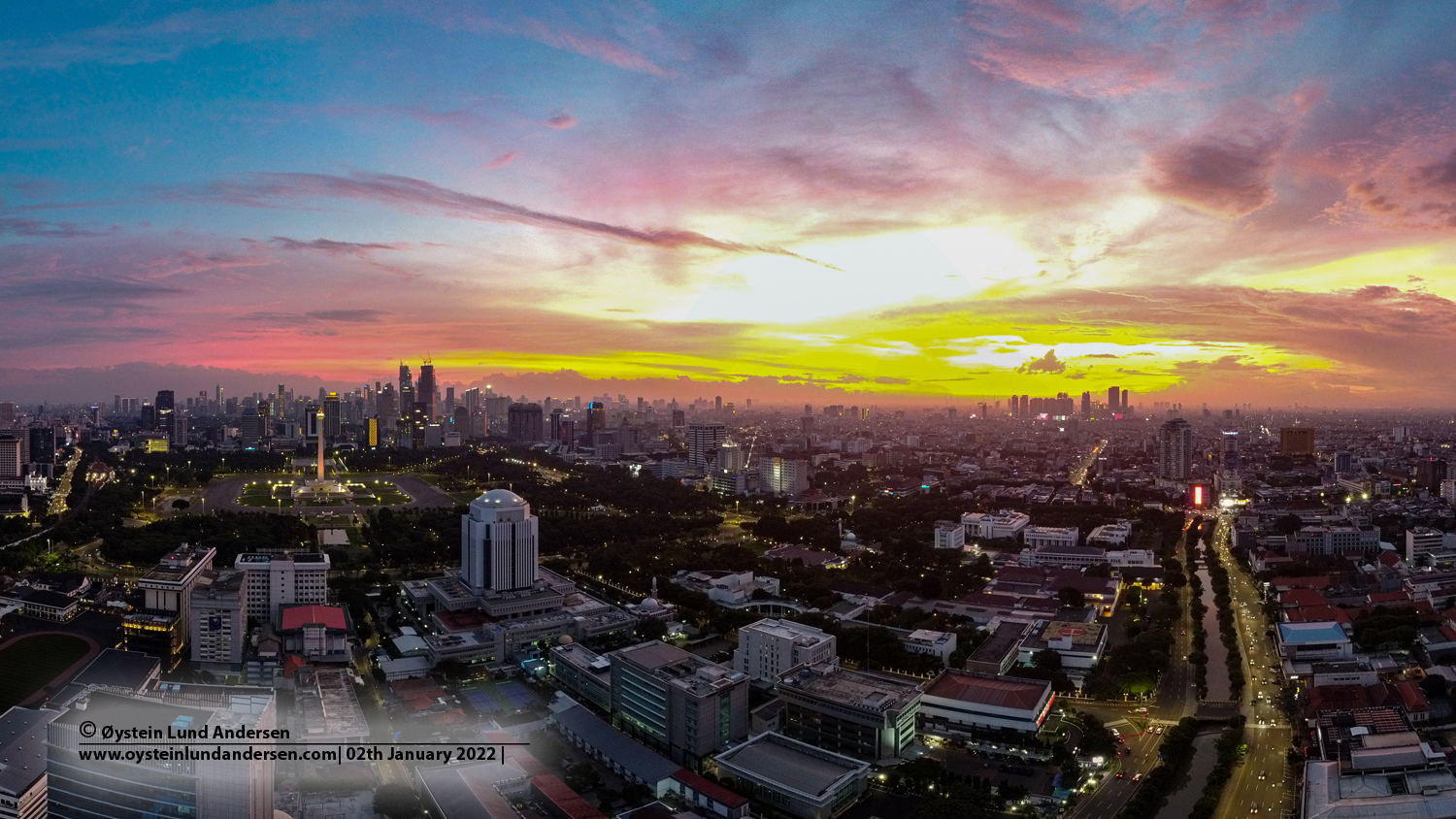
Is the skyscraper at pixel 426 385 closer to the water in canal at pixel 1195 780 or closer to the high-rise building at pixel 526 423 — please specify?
the high-rise building at pixel 526 423

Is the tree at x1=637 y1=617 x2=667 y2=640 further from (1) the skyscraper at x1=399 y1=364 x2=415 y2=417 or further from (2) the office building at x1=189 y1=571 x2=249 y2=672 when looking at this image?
(1) the skyscraper at x1=399 y1=364 x2=415 y2=417

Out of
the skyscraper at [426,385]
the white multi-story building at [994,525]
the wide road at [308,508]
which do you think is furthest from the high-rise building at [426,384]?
the white multi-story building at [994,525]

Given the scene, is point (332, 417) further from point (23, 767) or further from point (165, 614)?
point (23, 767)

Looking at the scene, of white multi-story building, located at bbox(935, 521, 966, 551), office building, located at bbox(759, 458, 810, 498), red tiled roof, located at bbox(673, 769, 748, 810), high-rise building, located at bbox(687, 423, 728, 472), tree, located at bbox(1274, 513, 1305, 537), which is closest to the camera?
red tiled roof, located at bbox(673, 769, 748, 810)

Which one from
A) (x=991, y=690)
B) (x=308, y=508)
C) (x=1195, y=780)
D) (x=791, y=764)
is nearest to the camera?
(x=791, y=764)

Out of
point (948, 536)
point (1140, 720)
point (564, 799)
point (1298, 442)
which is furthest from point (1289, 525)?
point (1298, 442)

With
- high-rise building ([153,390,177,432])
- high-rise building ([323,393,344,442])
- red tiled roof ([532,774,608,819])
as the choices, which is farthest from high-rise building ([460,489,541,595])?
high-rise building ([153,390,177,432])

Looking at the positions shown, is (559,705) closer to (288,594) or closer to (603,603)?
(603,603)
